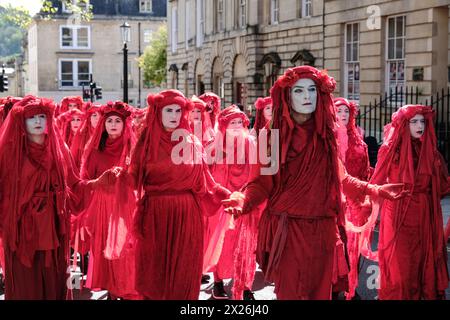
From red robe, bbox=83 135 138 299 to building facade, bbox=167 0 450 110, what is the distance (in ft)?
43.4

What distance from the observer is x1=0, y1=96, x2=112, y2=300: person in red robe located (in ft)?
21.7

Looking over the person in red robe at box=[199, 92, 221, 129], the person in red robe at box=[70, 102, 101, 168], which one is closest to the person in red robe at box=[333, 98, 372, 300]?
the person in red robe at box=[199, 92, 221, 129]

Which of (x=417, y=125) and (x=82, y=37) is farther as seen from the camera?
(x=82, y=37)

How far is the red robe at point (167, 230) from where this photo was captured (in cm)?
691

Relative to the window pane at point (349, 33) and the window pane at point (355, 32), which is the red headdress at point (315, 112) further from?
the window pane at point (349, 33)

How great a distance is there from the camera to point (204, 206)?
7293 mm

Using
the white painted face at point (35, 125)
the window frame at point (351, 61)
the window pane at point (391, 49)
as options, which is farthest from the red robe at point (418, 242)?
the window frame at point (351, 61)

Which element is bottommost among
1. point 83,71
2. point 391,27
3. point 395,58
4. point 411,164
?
point 411,164

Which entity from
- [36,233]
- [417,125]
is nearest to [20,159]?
[36,233]

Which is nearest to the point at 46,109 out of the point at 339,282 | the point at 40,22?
the point at 339,282

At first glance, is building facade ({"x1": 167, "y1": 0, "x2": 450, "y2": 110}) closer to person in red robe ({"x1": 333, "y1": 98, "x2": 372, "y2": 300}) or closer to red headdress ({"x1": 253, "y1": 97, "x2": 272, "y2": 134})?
red headdress ({"x1": 253, "y1": 97, "x2": 272, "y2": 134})

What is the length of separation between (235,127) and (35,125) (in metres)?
3.11

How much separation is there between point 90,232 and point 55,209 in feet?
5.82

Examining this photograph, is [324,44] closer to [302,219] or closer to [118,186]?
[118,186]
